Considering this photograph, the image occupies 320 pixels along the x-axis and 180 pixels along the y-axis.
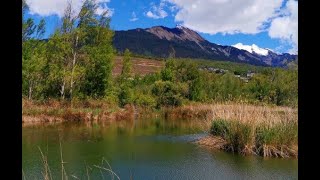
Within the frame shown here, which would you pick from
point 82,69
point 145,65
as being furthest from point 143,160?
point 145,65

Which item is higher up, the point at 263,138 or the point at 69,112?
the point at 263,138

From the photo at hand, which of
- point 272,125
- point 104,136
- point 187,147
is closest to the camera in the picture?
point 272,125

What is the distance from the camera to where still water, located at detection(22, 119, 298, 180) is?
8.55 meters

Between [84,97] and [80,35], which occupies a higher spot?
[80,35]

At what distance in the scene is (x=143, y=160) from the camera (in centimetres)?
1007

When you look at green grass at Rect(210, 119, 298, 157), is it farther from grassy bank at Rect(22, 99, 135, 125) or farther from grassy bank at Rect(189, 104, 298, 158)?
grassy bank at Rect(22, 99, 135, 125)

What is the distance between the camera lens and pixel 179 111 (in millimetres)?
28203

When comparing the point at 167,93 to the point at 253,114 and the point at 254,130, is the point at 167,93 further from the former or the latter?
the point at 254,130

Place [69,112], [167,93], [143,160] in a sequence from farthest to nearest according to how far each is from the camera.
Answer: [167,93] < [69,112] < [143,160]

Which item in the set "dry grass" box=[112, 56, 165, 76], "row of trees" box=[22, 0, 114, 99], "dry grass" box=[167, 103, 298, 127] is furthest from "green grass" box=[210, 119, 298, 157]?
"dry grass" box=[112, 56, 165, 76]

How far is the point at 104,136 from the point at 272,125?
6.80m

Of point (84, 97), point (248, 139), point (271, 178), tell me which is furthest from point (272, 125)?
point (84, 97)
